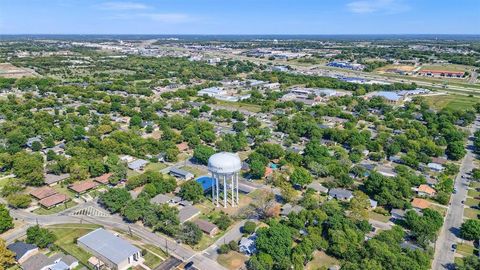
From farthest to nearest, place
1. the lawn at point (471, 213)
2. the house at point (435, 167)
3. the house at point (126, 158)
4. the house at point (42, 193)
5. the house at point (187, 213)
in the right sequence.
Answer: the house at point (126, 158) → the house at point (435, 167) → the house at point (42, 193) → the lawn at point (471, 213) → the house at point (187, 213)

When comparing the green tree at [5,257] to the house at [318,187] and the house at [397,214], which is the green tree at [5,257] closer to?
the house at [318,187]

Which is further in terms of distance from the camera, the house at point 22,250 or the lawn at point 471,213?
the lawn at point 471,213

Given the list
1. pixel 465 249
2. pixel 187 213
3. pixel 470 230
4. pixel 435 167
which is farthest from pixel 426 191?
pixel 187 213

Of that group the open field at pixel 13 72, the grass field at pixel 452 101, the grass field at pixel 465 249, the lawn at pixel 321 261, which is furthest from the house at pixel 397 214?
the open field at pixel 13 72

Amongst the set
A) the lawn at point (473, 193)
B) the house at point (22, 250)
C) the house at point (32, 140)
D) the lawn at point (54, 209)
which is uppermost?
the house at point (32, 140)

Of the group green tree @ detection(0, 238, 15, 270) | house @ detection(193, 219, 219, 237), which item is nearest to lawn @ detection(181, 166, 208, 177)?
house @ detection(193, 219, 219, 237)

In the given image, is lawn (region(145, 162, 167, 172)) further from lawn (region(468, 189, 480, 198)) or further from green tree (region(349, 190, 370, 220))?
lawn (region(468, 189, 480, 198))

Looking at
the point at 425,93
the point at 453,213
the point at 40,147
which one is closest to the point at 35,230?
the point at 40,147
